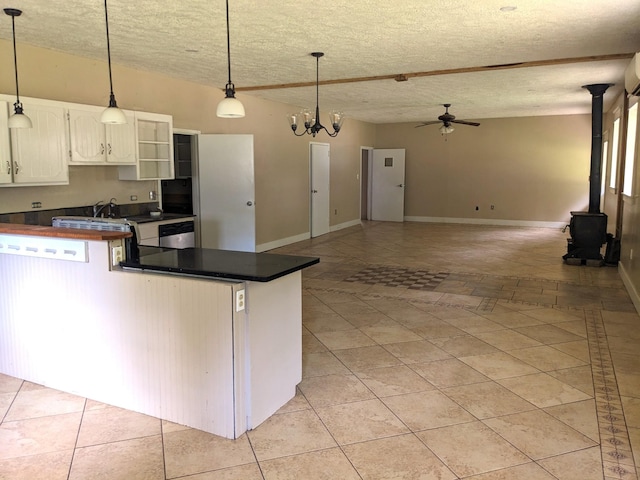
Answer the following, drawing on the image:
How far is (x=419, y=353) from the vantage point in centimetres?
371

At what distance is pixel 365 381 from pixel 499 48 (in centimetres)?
344

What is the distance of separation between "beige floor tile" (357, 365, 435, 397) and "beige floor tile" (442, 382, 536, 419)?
0.60ft

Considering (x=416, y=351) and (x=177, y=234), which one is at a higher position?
(x=177, y=234)

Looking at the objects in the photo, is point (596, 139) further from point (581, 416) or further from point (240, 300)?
point (240, 300)

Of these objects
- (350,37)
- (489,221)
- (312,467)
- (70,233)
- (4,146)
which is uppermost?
(350,37)

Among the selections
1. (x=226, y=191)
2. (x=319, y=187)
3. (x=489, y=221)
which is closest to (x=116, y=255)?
(x=226, y=191)

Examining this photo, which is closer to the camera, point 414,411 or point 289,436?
point 289,436

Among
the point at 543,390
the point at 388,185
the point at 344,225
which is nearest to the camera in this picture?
the point at 543,390

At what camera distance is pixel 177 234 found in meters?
5.71

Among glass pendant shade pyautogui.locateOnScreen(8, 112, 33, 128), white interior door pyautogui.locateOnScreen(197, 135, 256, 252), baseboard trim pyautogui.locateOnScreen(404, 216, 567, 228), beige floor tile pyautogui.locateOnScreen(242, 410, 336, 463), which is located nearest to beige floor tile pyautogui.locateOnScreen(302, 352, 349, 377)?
beige floor tile pyautogui.locateOnScreen(242, 410, 336, 463)

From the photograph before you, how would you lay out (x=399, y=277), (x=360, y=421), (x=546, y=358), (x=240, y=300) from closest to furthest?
(x=240, y=300), (x=360, y=421), (x=546, y=358), (x=399, y=277)

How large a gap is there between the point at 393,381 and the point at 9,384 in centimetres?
247

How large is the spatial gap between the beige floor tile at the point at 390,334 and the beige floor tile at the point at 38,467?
2326mm

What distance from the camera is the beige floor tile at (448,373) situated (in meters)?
3.23
